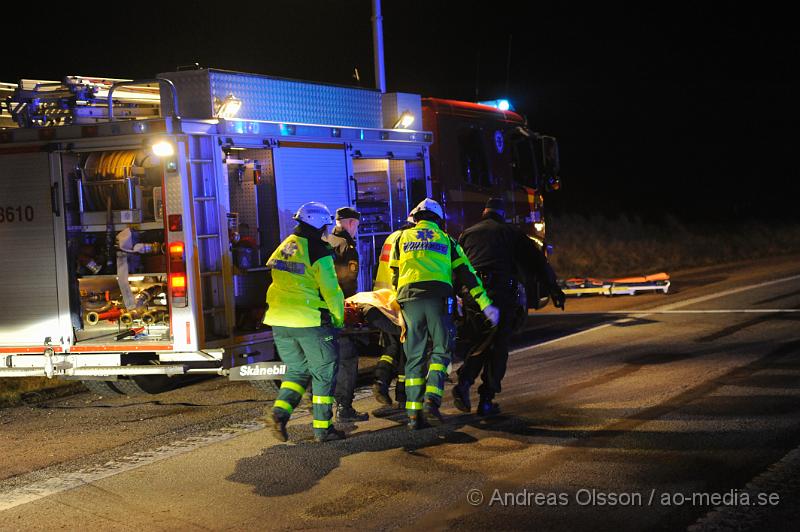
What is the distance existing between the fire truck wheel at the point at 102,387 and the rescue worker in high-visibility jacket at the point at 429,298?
360cm

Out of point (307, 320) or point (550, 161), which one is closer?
point (307, 320)

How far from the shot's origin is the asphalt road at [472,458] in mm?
5672

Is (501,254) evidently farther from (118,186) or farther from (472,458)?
(118,186)

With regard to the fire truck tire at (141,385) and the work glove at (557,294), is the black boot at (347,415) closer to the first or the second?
the work glove at (557,294)

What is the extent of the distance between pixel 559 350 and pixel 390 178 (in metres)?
2.82

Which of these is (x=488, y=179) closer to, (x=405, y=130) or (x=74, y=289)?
(x=405, y=130)

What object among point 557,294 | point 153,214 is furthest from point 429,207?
point 153,214

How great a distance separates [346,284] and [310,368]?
1984 mm

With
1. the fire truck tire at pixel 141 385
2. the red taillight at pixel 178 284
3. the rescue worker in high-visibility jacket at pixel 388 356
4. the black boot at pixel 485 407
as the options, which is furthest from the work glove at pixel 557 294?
the fire truck tire at pixel 141 385

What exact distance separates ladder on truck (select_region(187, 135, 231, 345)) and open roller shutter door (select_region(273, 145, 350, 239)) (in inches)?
35.0

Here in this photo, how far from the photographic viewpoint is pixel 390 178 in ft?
37.7

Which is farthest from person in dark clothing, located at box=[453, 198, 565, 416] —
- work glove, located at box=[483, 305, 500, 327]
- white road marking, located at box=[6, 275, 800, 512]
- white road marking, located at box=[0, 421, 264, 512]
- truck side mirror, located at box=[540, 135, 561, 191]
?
truck side mirror, located at box=[540, 135, 561, 191]

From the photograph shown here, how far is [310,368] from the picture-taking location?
7605 mm

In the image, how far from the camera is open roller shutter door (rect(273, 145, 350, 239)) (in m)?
9.61
